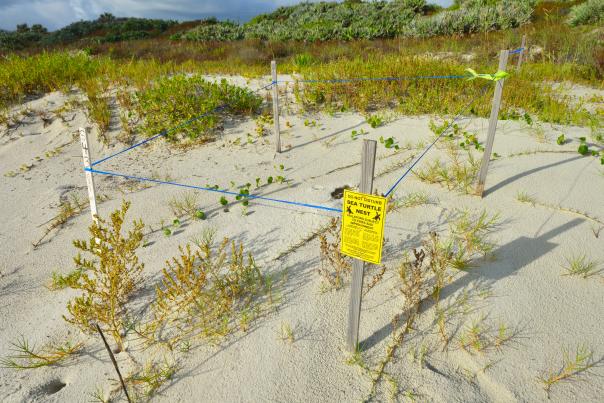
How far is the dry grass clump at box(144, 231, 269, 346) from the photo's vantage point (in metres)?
2.59

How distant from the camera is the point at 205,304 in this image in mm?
2766

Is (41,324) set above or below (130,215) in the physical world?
below

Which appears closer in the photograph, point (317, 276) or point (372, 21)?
point (317, 276)

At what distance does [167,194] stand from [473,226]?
3399mm

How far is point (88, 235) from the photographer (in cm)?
394

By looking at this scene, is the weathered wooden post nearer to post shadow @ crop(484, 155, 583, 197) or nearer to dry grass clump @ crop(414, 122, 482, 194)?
dry grass clump @ crop(414, 122, 482, 194)

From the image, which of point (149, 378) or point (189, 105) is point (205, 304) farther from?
point (189, 105)

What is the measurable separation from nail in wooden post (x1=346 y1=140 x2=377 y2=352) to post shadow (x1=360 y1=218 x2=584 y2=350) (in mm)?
178

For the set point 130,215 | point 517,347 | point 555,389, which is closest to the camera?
point 555,389

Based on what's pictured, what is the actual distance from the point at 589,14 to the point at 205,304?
14.8 m

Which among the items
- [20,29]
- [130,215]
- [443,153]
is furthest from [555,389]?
[20,29]

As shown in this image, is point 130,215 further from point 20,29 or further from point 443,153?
point 20,29

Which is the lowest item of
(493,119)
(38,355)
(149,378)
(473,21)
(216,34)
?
(38,355)

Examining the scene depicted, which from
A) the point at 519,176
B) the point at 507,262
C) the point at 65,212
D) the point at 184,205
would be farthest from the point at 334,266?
the point at 65,212
